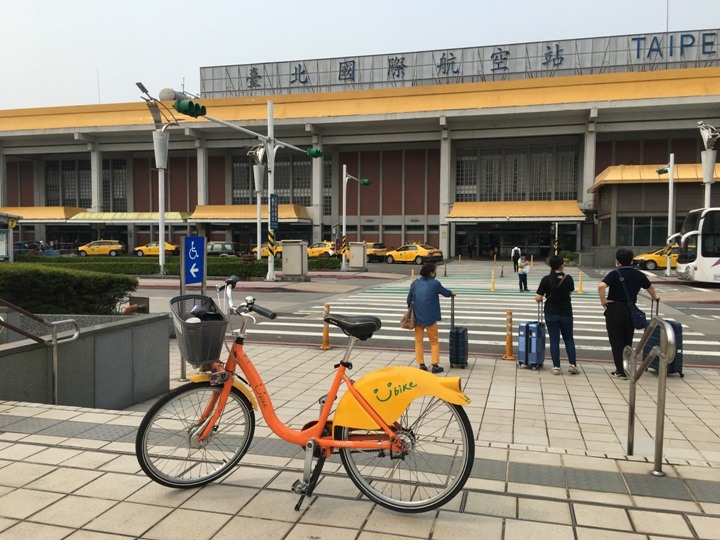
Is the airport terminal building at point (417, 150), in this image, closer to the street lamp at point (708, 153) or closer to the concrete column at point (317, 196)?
the concrete column at point (317, 196)

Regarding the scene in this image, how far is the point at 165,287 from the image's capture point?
25.3 metres

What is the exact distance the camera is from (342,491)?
4008mm

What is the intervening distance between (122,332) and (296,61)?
6358 centimetres

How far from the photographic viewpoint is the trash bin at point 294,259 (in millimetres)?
27578

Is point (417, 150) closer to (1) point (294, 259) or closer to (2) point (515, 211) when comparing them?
(2) point (515, 211)

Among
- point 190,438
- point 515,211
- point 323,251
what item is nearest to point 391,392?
point 190,438

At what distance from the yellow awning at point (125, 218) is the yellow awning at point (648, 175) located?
130 feet

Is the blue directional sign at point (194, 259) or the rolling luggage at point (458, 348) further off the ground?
the blue directional sign at point (194, 259)

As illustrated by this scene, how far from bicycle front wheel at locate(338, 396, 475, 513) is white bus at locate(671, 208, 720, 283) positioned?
24373mm

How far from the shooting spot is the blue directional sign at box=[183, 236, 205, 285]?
8328 millimetres

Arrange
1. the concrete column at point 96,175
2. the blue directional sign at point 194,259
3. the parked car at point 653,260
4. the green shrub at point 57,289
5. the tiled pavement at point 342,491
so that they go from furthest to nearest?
1. the concrete column at point 96,175
2. the parked car at point 653,260
3. the green shrub at point 57,289
4. the blue directional sign at point 194,259
5. the tiled pavement at point 342,491

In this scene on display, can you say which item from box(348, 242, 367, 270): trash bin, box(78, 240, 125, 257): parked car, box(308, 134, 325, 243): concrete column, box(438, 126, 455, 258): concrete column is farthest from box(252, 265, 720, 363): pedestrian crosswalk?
box(78, 240, 125, 257): parked car

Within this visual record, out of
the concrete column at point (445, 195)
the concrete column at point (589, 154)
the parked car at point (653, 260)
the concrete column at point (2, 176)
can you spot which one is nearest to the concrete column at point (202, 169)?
the concrete column at point (2, 176)

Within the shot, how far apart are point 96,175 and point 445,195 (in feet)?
119
